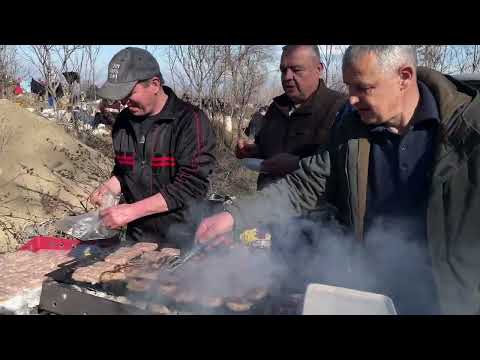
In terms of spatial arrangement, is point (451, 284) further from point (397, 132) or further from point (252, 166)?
point (252, 166)

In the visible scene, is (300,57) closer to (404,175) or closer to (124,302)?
(404,175)

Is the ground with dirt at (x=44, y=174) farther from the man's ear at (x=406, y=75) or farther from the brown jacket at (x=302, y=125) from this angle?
the man's ear at (x=406, y=75)

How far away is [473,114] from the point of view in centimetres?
199

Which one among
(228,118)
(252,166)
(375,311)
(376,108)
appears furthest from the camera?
(228,118)

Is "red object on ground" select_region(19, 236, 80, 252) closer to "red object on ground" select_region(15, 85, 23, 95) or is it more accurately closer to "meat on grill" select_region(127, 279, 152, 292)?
"meat on grill" select_region(127, 279, 152, 292)

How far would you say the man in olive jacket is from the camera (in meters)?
1.99

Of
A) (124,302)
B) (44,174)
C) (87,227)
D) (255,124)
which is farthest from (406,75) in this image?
(44,174)

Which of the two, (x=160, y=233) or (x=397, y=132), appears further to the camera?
(x=160, y=233)

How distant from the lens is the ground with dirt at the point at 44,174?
25.8 feet

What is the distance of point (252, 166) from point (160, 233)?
1086 millimetres

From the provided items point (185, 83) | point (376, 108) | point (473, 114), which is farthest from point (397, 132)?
point (185, 83)

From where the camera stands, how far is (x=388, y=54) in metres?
2.12

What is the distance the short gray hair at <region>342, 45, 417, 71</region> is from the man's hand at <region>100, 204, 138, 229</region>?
1881mm

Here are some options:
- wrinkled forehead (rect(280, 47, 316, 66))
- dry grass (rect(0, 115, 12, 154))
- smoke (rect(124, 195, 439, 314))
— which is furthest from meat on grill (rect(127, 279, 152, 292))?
dry grass (rect(0, 115, 12, 154))
